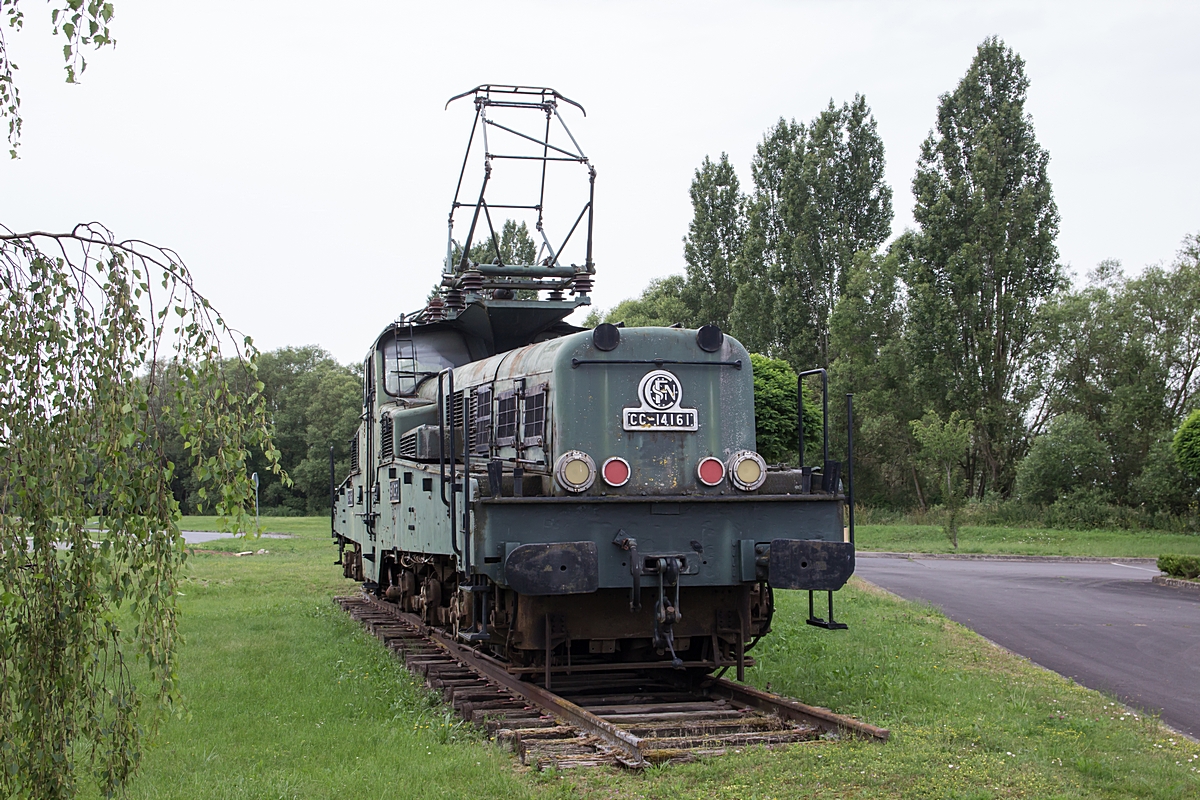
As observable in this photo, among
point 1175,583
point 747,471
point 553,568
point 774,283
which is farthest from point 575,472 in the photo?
point 774,283

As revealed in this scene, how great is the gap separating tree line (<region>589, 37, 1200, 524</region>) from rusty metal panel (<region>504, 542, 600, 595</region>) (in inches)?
1080

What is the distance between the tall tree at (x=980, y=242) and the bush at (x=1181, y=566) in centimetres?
1779

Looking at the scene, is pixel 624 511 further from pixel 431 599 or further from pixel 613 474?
pixel 431 599

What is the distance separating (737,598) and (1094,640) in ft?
21.8

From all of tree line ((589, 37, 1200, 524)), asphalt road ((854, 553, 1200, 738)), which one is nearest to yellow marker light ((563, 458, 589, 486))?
asphalt road ((854, 553, 1200, 738))

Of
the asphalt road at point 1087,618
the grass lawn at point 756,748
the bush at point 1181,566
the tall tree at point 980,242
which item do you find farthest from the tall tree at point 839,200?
the grass lawn at point 756,748

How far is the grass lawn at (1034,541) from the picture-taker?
28934 millimetres

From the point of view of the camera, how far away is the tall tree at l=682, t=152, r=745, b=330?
4641 cm

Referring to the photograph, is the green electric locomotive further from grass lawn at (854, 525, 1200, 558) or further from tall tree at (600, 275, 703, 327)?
tall tree at (600, 275, 703, 327)

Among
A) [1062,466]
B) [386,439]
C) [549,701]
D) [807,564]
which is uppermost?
[386,439]

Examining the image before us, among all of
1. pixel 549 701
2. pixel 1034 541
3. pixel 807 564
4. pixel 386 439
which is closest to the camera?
pixel 549 701

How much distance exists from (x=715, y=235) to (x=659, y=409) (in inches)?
1537

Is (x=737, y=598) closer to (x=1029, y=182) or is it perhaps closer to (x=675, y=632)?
(x=675, y=632)

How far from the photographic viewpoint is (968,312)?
38062mm
